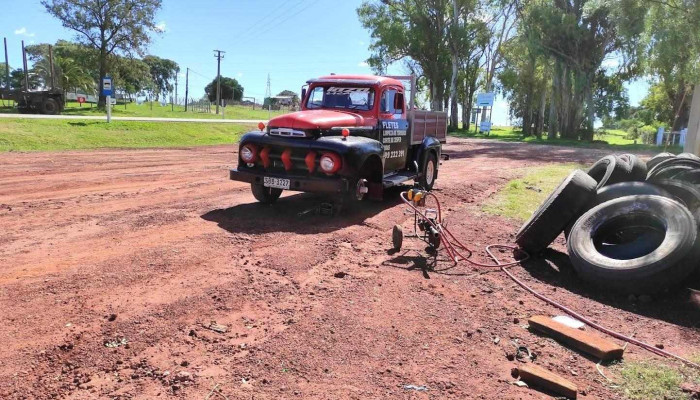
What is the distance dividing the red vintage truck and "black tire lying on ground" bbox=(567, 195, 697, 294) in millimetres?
3165

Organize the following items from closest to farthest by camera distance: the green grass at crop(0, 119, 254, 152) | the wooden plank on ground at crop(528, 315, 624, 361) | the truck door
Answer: the wooden plank on ground at crop(528, 315, 624, 361) < the truck door < the green grass at crop(0, 119, 254, 152)

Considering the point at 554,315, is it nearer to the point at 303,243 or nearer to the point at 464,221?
the point at 303,243

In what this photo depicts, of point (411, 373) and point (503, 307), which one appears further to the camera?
point (503, 307)

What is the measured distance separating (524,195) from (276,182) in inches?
224

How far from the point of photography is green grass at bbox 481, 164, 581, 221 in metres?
8.84

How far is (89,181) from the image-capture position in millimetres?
10422

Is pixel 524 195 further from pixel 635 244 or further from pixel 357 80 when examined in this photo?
pixel 635 244

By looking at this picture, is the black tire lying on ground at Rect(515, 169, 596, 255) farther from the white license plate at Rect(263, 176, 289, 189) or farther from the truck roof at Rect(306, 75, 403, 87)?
the truck roof at Rect(306, 75, 403, 87)

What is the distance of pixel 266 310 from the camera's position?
421 centimetres

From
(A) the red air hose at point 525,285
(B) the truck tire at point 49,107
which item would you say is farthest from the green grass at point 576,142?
(B) the truck tire at point 49,107

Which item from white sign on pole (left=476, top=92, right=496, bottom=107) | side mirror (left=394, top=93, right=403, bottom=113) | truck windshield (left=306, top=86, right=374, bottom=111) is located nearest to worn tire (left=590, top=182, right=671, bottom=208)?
truck windshield (left=306, top=86, right=374, bottom=111)

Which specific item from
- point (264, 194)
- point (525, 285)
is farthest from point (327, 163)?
point (525, 285)

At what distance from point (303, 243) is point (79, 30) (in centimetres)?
4113

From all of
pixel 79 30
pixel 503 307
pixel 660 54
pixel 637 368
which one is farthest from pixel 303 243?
pixel 79 30
